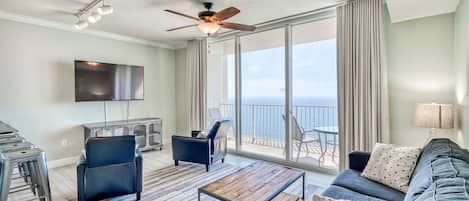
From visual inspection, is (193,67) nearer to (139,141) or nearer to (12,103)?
(139,141)

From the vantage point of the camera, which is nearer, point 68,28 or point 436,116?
point 436,116

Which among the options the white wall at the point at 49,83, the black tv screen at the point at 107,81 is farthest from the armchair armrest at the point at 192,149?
the white wall at the point at 49,83

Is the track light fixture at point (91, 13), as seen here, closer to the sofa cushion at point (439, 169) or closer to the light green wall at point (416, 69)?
the sofa cushion at point (439, 169)

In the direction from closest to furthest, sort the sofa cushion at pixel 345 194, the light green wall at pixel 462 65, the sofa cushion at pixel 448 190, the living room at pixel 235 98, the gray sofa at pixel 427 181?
the sofa cushion at pixel 448 190, the gray sofa at pixel 427 181, the sofa cushion at pixel 345 194, the light green wall at pixel 462 65, the living room at pixel 235 98

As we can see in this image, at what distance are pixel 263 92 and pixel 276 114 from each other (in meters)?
0.62

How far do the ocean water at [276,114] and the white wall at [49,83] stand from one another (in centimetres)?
259

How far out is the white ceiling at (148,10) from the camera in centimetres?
339

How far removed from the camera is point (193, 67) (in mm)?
5613

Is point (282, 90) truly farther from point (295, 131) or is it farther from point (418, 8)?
point (418, 8)

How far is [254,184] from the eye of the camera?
7.81 ft

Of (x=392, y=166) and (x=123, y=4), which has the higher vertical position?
(x=123, y=4)

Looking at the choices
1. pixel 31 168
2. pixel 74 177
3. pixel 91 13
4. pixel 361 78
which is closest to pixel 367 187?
pixel 361 78

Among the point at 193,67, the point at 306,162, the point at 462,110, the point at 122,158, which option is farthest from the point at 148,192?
the point at 462,110

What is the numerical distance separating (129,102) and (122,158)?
2.95 meters
